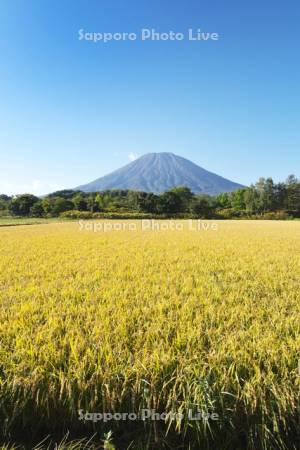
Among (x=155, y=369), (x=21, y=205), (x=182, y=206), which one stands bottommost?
(x=155, y=369)

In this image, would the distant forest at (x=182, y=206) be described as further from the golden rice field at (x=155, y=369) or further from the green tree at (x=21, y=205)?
the golden rice field at (x=155, y=369)

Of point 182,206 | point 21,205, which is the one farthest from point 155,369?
point 21,205

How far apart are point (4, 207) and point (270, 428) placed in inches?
3756

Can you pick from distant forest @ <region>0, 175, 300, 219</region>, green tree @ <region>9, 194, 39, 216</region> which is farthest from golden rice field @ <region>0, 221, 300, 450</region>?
green tree @ <region>9, 194, 39, 216</region>

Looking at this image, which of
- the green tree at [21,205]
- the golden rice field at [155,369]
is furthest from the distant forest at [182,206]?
the golden rice field at [155,369]

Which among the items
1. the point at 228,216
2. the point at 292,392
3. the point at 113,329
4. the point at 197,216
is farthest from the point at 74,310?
the point at 228,216

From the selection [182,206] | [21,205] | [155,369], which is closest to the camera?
[155,369]

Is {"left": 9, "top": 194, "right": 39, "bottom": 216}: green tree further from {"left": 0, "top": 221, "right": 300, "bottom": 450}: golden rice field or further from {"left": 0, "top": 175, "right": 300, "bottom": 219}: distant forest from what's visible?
{"left": 0, "top": 221, "right": 300, "bottom": 450}: golden rice field

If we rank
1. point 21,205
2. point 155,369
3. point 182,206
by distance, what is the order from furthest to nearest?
point 21,205
point 182,206
point 155,369

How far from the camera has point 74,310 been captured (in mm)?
3332

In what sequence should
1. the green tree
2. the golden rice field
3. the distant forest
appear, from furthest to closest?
1. the green tree
2. the distant forest
3. the golden rice field

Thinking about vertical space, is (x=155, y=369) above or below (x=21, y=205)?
below

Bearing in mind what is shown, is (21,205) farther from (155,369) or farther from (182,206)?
(155,369)

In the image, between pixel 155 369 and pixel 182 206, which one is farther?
pixel 182 206
